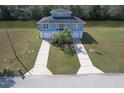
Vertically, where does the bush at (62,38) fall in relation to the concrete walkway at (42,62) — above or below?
above

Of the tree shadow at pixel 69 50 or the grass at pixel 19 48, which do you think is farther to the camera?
the tree shadow at pixel 69 50

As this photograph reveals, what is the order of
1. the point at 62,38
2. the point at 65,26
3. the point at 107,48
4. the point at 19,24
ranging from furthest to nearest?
the point at 19,24, the point at 65,26, the point at 62,38, the point at 107,48

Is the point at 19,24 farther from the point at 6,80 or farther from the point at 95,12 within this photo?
the point at 6,80

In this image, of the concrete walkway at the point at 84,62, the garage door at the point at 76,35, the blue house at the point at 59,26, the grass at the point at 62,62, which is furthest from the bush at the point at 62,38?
the garage door at the point at 76,35

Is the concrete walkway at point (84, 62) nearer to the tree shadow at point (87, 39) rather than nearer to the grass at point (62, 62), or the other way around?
the grass at point (62, 62)

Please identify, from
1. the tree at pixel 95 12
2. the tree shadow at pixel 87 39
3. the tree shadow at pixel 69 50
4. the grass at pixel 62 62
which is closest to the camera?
the grass at pixel 62 62

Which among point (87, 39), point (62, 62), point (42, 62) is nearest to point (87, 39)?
point (87, 39)
